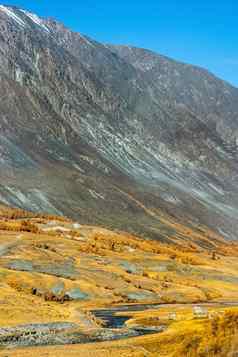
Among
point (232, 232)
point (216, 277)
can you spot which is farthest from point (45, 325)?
point (232, 232)

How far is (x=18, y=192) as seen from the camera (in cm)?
14538

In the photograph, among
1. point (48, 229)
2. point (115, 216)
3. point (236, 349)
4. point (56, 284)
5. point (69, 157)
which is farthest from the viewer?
point (69, 157)

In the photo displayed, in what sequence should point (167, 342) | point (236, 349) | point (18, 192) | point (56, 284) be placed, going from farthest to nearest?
point (18, 192) < point (56, 284) < point (167, 342) < point (236, 349)

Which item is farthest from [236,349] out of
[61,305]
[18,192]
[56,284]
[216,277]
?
[18,192]

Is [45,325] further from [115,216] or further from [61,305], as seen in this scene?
[115,216]

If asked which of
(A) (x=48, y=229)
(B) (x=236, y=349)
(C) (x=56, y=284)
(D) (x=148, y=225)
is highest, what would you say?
(D) (x=148, y=225)

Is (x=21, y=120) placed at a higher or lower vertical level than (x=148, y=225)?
higher

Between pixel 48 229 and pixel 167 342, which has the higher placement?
pixel 48 229

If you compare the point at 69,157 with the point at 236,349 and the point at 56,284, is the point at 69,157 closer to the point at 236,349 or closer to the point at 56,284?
the point at 56,284

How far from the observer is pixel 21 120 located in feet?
630

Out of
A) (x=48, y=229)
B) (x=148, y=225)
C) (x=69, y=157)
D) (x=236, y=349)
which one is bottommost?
(x=236, y=349)

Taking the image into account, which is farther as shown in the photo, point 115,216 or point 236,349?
point 115,216

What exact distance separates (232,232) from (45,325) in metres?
157

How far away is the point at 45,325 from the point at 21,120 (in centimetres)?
15155
